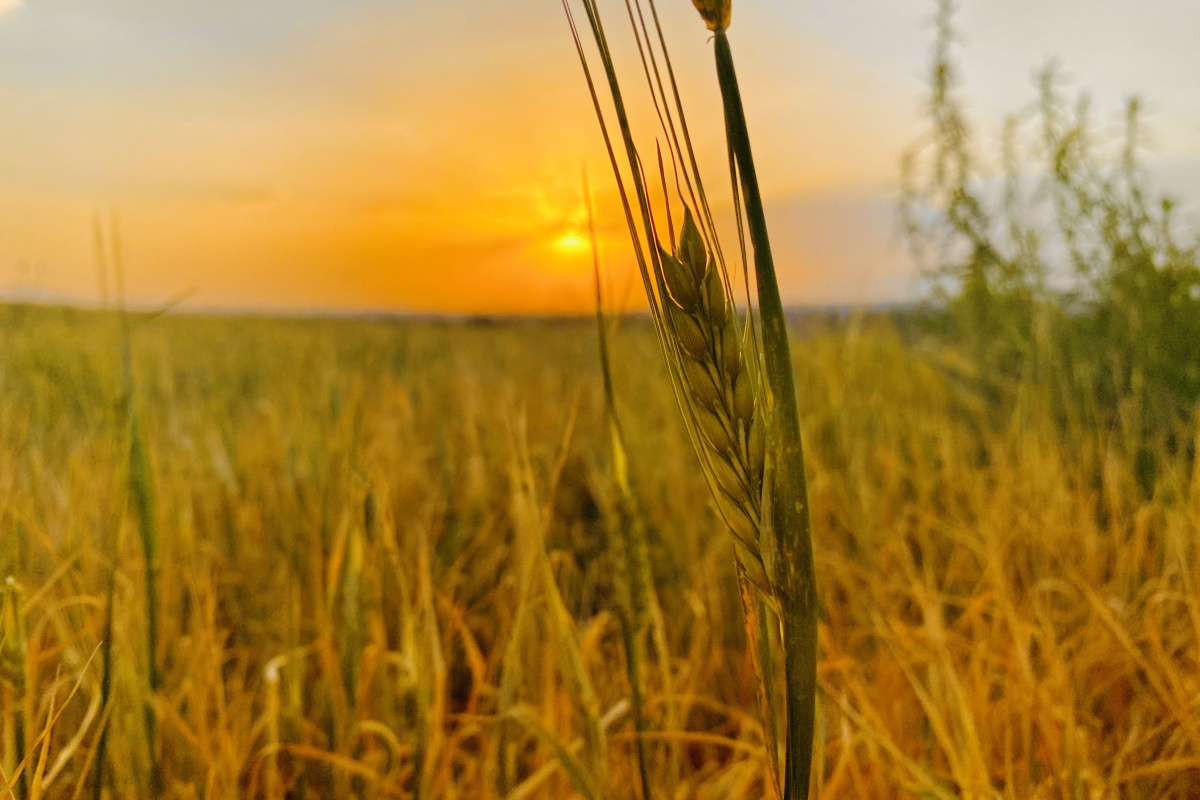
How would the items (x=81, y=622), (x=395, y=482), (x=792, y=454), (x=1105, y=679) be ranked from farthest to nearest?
(x=395, y=482) → (x=1105, y=679) → (x=81, y=622) → (x=792, y=454)

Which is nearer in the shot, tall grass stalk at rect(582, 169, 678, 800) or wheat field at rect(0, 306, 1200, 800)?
tall grass stalk at rect(582, 169, 678, 800)

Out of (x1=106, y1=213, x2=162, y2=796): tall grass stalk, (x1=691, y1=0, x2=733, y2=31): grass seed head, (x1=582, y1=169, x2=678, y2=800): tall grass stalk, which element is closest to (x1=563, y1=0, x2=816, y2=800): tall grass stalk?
(x1=691, y1=0, x2=733, y2=31): grass seed head

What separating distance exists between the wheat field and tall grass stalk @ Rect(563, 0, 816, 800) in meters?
0.04

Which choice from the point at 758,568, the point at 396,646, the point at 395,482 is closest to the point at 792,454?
the point at 758,568

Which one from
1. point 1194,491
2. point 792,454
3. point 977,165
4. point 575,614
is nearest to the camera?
point 792,454

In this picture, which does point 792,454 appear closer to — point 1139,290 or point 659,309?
point 659,309

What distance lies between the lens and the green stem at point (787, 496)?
0.86ft

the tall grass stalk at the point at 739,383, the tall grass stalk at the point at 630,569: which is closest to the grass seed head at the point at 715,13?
the tall grass stalk at the point at 739,383

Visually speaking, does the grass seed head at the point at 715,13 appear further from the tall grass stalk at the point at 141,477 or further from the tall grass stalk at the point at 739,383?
the tall grass stalk at the point at 141,477

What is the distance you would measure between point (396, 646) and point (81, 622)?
44cm

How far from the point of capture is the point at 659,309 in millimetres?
325

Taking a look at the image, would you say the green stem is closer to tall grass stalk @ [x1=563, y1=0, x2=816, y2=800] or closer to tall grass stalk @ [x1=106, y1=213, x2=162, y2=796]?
tall grass stalk @ [x1=563, y1=0, x2=816, y2=800]

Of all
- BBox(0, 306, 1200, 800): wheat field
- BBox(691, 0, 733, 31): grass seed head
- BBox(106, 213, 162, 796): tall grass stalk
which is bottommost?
A: BBox(0, 306, 1200, 800): wheat field

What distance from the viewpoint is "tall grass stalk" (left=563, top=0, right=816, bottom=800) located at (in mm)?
268
